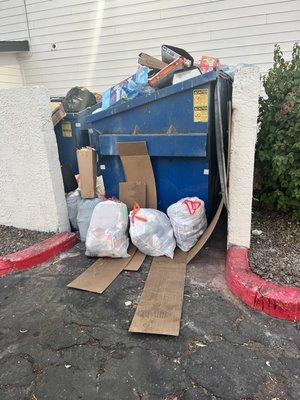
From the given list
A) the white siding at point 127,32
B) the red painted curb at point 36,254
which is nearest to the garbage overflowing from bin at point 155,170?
the red painted curb at point 36,254

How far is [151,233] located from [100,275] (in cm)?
61

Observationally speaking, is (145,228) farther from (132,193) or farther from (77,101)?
(77,101)

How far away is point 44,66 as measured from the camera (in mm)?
7359

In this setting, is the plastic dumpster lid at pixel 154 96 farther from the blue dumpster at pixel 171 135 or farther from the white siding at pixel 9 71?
the white siding at pixel 9 71

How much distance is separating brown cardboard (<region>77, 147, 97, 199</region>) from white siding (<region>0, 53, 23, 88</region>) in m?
4.92

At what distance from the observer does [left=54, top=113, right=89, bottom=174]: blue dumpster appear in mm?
3977

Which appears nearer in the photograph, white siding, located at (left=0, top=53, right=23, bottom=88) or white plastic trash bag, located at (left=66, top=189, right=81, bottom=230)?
white plastic trash bag, located at (left=66, top=189, right=81, bottom=230)

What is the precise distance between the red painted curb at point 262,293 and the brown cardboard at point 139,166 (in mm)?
1175

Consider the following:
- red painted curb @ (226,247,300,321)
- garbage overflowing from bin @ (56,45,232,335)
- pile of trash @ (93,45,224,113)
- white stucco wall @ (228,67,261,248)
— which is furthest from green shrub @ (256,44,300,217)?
red painted curb @ (226,247,300,321)

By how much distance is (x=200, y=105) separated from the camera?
9.91 ft

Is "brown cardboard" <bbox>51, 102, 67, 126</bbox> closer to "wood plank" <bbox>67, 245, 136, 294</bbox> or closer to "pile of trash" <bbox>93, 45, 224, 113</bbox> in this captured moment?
"pile of trash" <bbox>93, 45, 224, 113</bbox>

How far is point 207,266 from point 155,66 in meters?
2.24

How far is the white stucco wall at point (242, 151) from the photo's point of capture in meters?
2.63

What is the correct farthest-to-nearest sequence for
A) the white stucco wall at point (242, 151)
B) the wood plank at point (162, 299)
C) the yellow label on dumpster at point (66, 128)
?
the yellow label on dumpster at point (66, 128), the white stucco wall at point (242, 151), the wood plank at point (162, 299)
